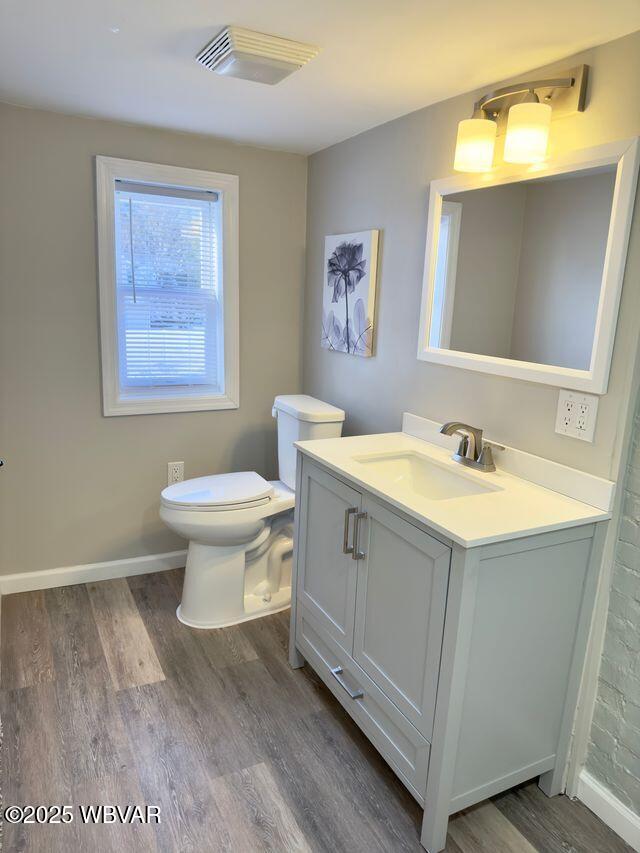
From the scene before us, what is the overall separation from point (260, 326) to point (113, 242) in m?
0.79

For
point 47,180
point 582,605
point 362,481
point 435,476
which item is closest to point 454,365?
point 435,476

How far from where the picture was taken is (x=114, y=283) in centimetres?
262

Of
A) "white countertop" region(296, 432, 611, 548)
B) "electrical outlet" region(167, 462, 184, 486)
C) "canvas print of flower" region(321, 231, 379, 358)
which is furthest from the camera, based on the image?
"electrical outlet" region(167, 462, 184, 486)

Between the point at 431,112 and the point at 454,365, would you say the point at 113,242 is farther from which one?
the point at 454,365

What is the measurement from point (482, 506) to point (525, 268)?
76cm

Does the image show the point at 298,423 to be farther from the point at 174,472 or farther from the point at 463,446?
the point at 463,446

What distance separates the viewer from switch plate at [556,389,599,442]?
157 cm

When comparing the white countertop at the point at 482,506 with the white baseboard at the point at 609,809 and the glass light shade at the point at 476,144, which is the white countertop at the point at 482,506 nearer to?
the white baseboard at the point at 609,809

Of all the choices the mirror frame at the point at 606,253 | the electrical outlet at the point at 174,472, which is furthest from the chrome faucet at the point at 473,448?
the electrical outlet at the point at 174,472

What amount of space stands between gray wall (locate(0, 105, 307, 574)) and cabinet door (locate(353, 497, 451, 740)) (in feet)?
4.89

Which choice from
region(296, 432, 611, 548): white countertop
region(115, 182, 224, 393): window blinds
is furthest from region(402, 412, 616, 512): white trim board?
region(115, 182, 224, 393): window blinds

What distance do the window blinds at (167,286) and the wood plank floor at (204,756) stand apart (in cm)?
120

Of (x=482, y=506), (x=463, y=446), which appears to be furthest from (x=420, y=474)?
(x=482, y=506)

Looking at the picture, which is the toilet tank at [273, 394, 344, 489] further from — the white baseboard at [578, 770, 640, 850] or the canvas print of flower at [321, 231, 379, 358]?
the white baseboard at [578, 770, 640, 850]
